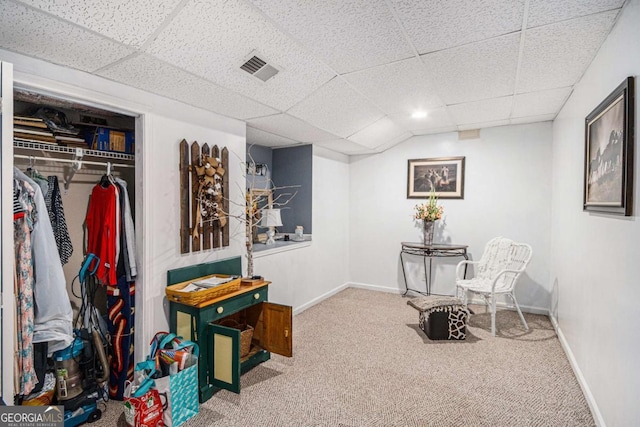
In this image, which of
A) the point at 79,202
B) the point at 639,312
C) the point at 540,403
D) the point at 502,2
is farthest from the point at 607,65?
the point at 79,202

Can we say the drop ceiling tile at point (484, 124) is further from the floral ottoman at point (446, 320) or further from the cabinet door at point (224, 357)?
the cabinet door at point (224, 357)

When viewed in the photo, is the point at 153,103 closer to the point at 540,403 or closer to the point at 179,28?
the point at 179,28

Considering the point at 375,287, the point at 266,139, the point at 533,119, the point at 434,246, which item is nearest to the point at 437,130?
the point at 533,119

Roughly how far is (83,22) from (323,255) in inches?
146

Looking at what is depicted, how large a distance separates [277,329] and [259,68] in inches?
82.5

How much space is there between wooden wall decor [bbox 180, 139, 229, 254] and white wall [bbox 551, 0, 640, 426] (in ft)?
9.08

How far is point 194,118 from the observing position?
2.70 metres

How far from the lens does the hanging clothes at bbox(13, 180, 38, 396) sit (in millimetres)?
1765

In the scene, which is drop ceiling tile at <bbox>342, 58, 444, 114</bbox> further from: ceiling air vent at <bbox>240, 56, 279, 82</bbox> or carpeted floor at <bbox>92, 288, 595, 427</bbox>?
carpeted floor at <bbox>92, 288, 595, 427</bbox>

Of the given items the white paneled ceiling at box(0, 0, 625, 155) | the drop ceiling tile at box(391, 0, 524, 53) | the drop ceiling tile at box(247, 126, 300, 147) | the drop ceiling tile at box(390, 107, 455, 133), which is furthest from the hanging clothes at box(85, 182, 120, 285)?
the drop ceiling tile at box(390, 107, 455, 133)

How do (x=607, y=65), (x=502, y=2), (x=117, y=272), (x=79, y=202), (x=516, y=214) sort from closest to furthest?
1. (x=502, y=2)
2. (x=607, y=65)
3. (x=117, y=272)
4. (x=79, y=202)
5. (x=516, y=214)

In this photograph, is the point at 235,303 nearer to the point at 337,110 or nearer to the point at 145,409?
the point at 145,409

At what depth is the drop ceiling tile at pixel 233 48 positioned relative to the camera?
1748 mm

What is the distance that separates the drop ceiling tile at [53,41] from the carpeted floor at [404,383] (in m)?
2.27
